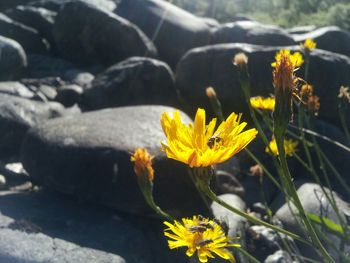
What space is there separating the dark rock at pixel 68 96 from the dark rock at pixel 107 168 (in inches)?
108

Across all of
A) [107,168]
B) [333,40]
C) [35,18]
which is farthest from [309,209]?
[35,18]

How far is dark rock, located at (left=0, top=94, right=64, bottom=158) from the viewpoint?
603 cm

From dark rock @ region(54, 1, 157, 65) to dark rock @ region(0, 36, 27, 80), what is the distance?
5.37 ft

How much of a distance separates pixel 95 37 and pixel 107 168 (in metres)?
5.40

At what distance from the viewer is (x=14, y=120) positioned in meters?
6.09

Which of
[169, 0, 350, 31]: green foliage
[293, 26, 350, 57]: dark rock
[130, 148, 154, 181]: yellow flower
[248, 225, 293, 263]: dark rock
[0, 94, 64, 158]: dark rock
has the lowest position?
[169, 0, 350, 31]: green foliage

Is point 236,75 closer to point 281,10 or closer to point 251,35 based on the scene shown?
point 251,35

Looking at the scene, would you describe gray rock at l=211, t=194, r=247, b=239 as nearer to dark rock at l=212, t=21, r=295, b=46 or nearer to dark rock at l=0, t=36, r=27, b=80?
dark rock at l=0, t=36, r=27, b=80

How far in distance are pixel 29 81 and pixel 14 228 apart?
458 centimetres

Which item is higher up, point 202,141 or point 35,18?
point 202,141

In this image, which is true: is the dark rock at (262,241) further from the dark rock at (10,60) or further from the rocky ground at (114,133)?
the dark rock at (10,60)

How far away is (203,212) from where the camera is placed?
480 centimetres

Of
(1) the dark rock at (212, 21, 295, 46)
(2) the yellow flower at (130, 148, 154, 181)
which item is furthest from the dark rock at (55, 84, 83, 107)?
(2) the yellow flower at (130, 148, 154, 181)

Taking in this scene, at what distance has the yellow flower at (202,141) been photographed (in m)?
1.53
